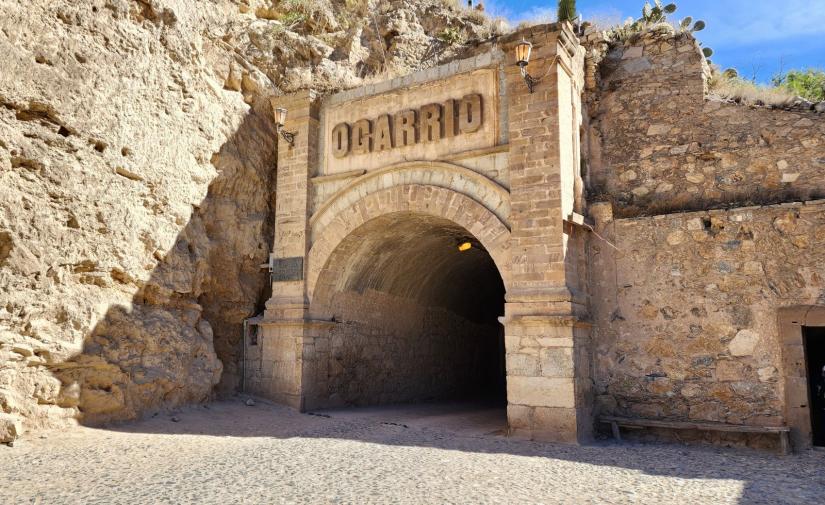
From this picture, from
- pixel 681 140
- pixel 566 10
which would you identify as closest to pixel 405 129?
pixel 681 140

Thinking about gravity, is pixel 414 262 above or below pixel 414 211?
below

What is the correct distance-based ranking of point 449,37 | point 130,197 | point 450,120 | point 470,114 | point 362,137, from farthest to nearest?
point 449,37, point 362,137, point 450,120, point 470,114, point 130,197

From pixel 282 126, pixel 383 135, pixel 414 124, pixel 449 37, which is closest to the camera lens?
pixel 414 124

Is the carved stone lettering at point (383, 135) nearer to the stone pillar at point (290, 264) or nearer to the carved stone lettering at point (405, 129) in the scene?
the carved stone lettering at point (405, 129)

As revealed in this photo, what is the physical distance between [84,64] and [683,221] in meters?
8.41

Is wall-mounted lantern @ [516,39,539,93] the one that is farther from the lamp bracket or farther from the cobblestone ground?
the cobblestone ground

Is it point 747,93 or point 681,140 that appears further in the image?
point 681,140

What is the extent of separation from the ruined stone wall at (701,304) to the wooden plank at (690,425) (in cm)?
16

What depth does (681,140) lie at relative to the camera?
31.4ft

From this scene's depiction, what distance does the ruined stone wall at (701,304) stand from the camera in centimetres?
808

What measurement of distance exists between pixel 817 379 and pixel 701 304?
2409 millimetres

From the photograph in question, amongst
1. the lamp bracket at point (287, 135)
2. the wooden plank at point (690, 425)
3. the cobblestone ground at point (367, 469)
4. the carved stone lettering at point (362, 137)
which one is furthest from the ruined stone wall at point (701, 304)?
the lamp bracket at point (287, 135)

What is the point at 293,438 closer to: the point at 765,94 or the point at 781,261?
the point at 781,261

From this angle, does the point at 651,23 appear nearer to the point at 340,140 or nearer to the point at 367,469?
the point at 340,140
